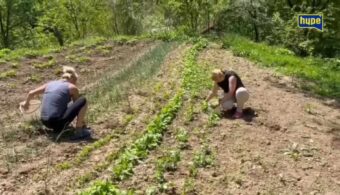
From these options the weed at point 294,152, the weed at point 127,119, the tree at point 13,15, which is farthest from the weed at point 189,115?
the tree at point 13,15

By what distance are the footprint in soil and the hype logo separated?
13224 mm

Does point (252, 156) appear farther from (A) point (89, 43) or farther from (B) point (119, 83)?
(A) point (89, 43)

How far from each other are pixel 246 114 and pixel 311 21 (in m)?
15.4

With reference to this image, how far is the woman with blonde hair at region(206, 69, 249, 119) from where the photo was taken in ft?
27.5

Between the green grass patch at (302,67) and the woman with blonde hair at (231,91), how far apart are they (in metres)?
3.80

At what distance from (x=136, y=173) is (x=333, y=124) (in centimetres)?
435

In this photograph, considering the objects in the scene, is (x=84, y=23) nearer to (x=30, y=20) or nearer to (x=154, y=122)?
(x=30, y=20)

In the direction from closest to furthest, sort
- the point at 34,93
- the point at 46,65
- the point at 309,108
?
1. the point at 34,93
2. the point at 309,108
3. the point at 46,65

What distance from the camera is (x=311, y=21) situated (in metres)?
22.8

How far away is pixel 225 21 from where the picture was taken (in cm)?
2633

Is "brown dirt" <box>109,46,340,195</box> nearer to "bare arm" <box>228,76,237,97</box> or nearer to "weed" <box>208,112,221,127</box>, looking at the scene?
"weed" <box>208,112,221,127</box>

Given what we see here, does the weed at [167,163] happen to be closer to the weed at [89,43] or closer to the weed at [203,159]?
the weed at [203,159]

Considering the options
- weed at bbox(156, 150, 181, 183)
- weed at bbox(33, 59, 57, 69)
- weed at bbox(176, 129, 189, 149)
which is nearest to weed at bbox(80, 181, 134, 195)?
weed at bbox(156, 150, 181, 183)

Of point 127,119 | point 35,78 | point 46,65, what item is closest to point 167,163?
point 127,119
